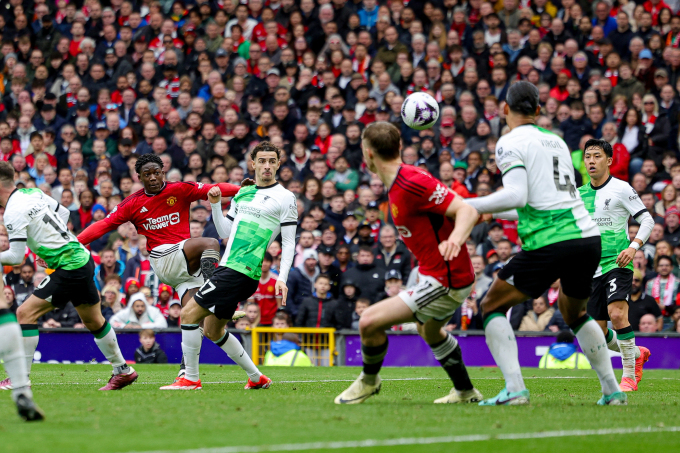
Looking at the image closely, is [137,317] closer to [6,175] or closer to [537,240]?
[6,175]

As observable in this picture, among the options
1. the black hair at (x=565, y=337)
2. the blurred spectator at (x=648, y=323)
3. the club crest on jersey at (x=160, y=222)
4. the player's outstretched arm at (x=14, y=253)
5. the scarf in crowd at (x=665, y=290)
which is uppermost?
the club crest on jersey at (x=160, y=222)

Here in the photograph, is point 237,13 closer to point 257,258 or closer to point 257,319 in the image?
point 257,319

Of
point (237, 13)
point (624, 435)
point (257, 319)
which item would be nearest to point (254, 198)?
point (624, 435)

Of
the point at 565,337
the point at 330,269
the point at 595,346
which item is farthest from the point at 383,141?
the point at 330,269

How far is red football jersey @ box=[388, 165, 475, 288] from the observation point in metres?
6.80

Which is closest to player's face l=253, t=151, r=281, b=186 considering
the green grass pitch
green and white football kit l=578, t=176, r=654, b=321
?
the green grass pitch

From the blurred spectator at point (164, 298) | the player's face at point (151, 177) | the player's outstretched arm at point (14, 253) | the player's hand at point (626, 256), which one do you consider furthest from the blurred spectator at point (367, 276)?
the player's outstretched arm at point (14, 253)

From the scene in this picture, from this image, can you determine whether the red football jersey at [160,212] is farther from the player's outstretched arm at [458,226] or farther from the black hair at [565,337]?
the black hair at [565,337]

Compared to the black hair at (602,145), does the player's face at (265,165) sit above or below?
below

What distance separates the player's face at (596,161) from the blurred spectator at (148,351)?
29.0 feet

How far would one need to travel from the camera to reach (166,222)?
10.5 meters

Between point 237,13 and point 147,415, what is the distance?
1730 cm

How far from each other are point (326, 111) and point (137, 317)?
Result: 6.25 metres

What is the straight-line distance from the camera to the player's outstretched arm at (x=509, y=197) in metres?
6.72
